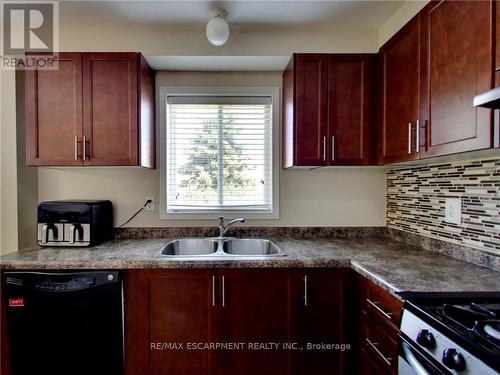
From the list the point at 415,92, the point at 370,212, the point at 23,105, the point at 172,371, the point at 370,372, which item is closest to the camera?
the point at 370,372

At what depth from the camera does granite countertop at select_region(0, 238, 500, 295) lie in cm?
117

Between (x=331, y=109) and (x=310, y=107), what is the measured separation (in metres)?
0.14

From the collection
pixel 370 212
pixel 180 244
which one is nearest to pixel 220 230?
pixel 180 244

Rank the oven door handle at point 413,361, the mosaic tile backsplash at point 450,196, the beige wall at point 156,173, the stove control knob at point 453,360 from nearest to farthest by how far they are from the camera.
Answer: the stove control knob at point 453,360 → the oven door handle at point 413,361 → the mosaic tile backsplash at point 450,196 → the beige wall at point 156,173

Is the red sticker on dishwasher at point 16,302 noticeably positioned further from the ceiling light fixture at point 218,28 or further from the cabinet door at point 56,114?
the ceiling light fixture at point 218,28

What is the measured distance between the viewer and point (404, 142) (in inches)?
61.6

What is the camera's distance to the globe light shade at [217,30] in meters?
1.73

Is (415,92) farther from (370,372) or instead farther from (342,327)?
(370,372)

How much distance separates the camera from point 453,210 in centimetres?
155

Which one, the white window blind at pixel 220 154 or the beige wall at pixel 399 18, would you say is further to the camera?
the white window blind at pixel 220 154

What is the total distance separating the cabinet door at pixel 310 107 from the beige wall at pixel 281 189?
38cm

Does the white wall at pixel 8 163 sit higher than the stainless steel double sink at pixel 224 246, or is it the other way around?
the white wall at pixel 8 163

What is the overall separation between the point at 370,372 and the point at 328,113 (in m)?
1.52

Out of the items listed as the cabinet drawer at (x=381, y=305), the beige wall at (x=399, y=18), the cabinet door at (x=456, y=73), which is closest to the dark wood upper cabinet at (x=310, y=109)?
the beige wall at (x=399, y=18)
